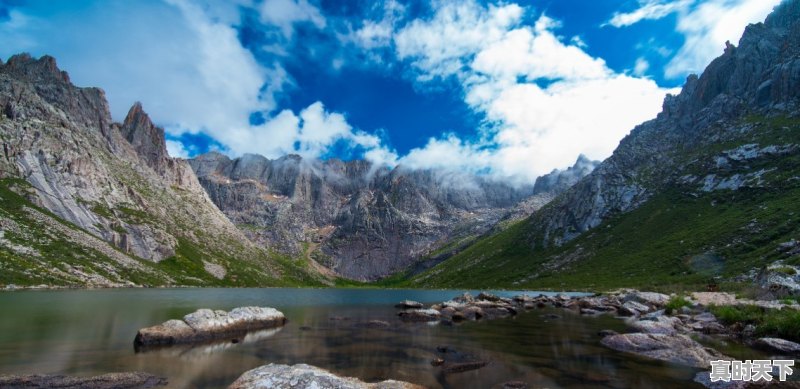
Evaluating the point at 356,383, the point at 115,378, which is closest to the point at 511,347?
the point at 356,383

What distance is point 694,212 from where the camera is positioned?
15062 centimetres

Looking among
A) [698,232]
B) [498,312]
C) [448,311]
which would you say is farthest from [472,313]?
[698,232]

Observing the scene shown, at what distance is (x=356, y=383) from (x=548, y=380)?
11.5m

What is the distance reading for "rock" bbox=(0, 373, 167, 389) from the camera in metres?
19.8

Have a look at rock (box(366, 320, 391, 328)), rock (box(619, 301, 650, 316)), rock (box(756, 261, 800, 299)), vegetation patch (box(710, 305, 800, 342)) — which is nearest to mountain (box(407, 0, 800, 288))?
rock (box(619, 301, 650, 316))

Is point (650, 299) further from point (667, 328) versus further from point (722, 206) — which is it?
point (722, 206)

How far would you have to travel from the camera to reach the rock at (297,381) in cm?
1733

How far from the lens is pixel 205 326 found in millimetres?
37250

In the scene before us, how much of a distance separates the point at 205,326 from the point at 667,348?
38.8 m

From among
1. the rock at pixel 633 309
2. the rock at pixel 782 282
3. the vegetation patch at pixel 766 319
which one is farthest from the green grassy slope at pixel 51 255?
the rock at pixel 782 282

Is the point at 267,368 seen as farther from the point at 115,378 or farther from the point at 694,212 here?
the point at 694,212

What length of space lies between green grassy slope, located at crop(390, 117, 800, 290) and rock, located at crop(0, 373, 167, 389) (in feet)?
271

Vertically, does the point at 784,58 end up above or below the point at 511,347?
above

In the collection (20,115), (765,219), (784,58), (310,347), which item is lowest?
(310,347)
